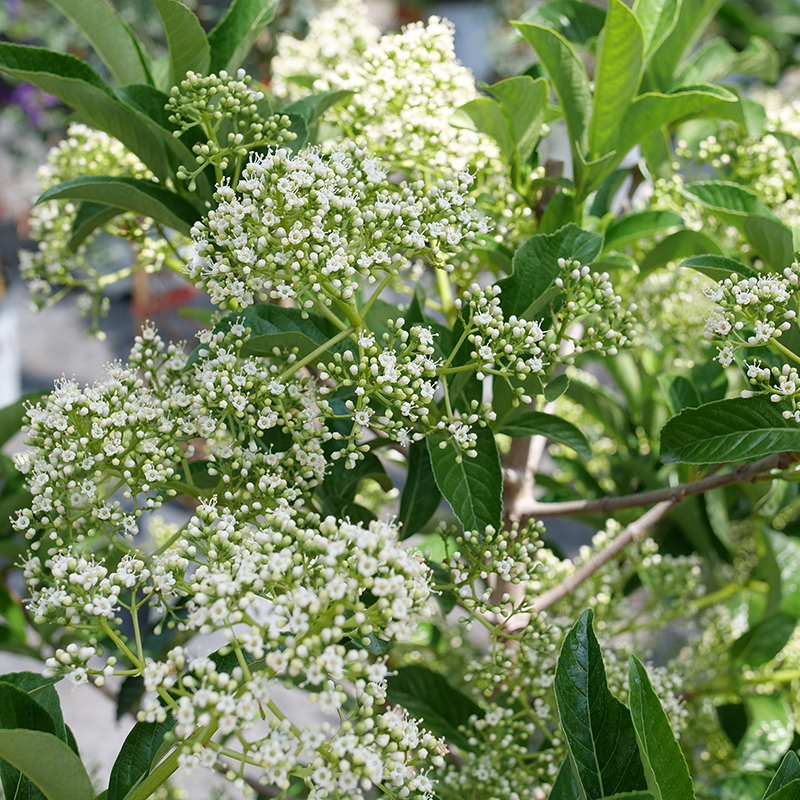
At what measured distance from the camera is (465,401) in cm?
82

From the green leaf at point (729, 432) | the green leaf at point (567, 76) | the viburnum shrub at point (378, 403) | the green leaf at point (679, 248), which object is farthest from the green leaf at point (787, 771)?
the green leaf at point (567, 76)

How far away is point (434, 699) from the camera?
3.16 feet

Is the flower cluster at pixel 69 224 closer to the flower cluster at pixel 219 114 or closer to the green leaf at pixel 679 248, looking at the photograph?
the flower cluster at pixel 219 114

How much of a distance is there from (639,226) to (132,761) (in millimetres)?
763

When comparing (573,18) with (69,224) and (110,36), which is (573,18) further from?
(69,224)

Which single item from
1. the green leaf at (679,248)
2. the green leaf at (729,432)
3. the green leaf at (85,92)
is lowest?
the green leaf at (729,432)

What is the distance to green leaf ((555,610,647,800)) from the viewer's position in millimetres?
699

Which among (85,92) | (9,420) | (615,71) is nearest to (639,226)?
(615,71)

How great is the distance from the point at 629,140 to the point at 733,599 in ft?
3.03

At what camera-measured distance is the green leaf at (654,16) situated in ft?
3.21

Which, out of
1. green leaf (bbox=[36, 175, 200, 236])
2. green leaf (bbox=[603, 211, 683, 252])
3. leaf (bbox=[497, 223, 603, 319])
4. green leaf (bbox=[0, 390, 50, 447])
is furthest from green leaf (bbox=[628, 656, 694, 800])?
green leaf (bbox=[0, 390, 50, 447])

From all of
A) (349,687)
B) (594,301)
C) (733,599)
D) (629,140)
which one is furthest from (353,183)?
(349,687)

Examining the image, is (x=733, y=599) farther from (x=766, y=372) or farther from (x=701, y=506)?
(x=766, y=372)

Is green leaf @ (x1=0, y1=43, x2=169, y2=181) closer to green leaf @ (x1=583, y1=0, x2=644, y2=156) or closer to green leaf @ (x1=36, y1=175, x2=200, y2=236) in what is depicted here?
green leaf @ (x1=36, y1=175, x2=200, y2=236)
